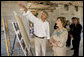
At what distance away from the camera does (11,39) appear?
4934mm

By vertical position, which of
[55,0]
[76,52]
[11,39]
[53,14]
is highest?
[55,0]

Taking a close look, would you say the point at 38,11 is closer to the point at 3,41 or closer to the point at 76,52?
the point at 3,41

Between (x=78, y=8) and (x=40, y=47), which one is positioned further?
(x=78, y=8)

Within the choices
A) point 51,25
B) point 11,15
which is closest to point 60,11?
point 51,25

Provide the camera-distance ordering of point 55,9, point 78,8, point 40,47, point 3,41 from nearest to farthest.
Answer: point 40,47 < point 3,41 < point 55,9 < point 78,8

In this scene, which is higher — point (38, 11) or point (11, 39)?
point (38, 11)

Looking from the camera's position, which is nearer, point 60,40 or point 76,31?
point 60,40

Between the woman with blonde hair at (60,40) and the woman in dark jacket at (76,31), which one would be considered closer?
the woman with blonde hair at (60,40)

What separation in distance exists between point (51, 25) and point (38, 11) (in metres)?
0.82

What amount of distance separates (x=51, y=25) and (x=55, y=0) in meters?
1.67

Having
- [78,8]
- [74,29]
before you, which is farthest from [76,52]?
[78,8]

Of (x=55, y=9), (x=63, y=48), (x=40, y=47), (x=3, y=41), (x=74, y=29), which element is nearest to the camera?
(x=63, y=48)

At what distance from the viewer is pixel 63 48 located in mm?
2795

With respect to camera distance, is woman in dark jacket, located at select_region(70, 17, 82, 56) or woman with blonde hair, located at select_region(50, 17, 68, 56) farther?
woman in dark jacket, located at select_region(70, 17, 82, 56)
